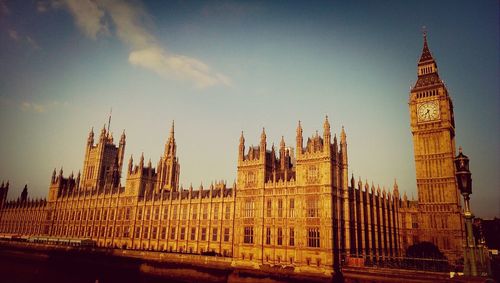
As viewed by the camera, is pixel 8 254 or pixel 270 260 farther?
pixel 8 254

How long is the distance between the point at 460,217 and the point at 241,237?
155ft

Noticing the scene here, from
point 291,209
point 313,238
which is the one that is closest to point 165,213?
point 291,209

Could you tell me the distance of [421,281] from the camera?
1486 inches

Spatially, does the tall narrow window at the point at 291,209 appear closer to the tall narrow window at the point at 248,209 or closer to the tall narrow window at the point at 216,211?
the tall narrow window at the point at 248,209

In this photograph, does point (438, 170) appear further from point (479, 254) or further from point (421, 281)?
point (479, 254)

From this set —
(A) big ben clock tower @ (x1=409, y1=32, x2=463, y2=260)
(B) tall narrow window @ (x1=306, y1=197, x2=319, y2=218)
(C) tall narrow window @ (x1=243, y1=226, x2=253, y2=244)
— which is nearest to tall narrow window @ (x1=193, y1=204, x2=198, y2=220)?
(C) tall narrow window @ (x1=243, y1=226, x2=253, y2=244)

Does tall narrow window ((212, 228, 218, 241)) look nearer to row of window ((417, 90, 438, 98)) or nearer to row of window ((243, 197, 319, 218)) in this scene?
row of window ((243, 197, 319, 218))

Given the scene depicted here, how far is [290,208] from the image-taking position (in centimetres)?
5631

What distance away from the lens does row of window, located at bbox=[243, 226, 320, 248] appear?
5228cm

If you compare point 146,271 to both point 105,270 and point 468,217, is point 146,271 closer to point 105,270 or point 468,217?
point 105,270

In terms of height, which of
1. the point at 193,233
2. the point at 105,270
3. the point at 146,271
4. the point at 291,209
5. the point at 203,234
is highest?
the point at 291,209

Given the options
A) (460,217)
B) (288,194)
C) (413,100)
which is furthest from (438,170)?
(288,194)

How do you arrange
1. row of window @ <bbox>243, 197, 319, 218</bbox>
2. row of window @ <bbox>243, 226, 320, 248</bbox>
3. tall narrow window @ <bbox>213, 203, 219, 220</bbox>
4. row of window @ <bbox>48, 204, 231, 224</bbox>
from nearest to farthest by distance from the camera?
row of window @ <bbox>243, 226, 320, 248</bbox>
row of window @ <bbox>243, 197, 319, 218</bbox>
tall narrow window @ <bbox>213, 203, 219, 220</bbox>
row of window @ <bbox>48, 204, 231, 224</bbox>

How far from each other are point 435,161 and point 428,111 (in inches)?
480
